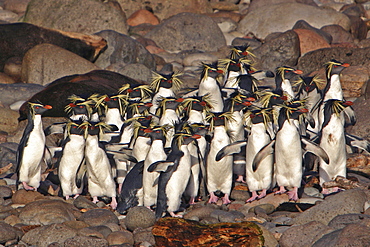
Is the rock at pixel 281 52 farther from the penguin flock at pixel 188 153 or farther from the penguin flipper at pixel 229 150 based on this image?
the penguin flipper at pixel 229 150

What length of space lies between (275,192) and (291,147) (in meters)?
0.67

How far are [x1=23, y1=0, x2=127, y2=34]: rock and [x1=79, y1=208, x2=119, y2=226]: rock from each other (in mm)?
13376

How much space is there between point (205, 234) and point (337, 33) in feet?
54.8

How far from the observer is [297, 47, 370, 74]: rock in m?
14.2

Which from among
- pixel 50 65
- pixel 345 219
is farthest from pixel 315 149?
pixel 50 65

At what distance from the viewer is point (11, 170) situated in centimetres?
912

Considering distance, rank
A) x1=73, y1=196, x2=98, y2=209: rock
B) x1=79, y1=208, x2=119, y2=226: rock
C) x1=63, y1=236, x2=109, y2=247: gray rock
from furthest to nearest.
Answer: x1=73, y1=196, x2=98, y2=209: rock → x1=79, y1=208, x2=119, y2=226: rock → x1=63, y1=236, x2=109, y2=247: gray rock

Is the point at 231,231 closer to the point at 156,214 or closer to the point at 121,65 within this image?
the point at 156,214

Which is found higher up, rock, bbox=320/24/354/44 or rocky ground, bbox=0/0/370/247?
rock, bbox=320/24/354/44

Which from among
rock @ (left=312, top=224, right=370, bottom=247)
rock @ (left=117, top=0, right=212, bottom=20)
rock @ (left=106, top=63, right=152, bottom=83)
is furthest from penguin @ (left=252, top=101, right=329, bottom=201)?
rock @ (left=117, top=0, right=212, bottom=20)

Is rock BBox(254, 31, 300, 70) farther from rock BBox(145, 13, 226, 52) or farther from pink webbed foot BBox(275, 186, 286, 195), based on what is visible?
pink webbed foot BBox(275, 186, 286, 195)

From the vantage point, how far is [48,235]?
→ 5969 mm

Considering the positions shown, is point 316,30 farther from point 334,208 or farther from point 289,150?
point 334,208

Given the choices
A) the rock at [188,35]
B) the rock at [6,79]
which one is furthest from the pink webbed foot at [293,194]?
the rock at [188,35]
